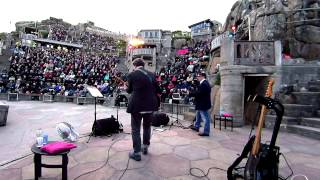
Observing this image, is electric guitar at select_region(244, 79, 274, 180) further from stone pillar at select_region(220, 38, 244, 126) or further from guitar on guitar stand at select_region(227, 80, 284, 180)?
stone pillar at select_region(220, 38, 244, 126)

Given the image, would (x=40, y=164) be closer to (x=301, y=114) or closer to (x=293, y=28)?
(x=301, y=114)

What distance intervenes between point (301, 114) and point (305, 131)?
3.48ft

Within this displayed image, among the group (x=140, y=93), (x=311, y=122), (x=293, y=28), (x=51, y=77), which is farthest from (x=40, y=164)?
(x=51, y=77)

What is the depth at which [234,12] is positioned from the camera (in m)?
30.1

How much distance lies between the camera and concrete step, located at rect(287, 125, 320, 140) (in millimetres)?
7113

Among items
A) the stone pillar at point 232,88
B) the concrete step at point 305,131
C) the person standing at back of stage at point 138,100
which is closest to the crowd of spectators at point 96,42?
the stone pillar at point 232,88

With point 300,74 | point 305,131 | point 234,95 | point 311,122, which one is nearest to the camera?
point 305,131

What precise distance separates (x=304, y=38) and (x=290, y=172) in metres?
16.2

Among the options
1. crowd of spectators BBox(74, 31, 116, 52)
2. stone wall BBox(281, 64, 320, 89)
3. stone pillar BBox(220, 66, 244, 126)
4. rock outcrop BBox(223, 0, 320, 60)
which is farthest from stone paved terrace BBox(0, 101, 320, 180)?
crowd of spectators BBox(74, 31, 116, 52)

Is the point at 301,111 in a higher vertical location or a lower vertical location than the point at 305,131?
higher

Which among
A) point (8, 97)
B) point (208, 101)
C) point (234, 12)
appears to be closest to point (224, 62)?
point (208, 101)

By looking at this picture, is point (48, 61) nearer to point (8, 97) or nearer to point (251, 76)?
point (8, 97)

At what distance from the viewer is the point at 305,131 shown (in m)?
7.48

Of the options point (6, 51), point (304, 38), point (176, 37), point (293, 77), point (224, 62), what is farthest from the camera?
point (176, 37)
